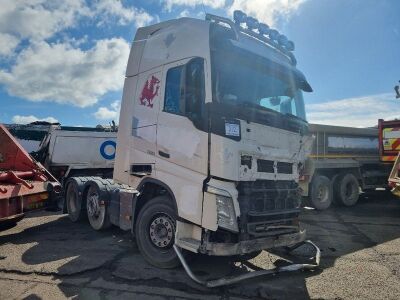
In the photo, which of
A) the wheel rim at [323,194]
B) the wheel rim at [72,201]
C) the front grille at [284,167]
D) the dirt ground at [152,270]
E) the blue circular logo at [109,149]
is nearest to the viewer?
the dirt ground at [152,270]

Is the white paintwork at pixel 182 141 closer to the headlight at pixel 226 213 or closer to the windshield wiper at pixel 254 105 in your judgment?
the headlight at pixel 226 213

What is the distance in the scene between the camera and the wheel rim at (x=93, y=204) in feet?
24.7

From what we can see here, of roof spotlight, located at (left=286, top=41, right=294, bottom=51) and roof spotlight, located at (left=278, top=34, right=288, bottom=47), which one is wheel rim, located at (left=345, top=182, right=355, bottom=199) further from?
roof spotlight, located at (left=278, top=34, right=288, bottom=47)

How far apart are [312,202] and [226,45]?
7.06 meters

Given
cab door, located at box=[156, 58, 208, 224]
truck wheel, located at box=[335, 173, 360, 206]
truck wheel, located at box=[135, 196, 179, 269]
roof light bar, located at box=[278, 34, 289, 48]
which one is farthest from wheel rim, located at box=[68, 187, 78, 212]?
truck wheel, located at box=[335, 173, 360, 206]

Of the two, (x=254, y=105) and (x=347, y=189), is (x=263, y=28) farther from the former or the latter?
(x=347, y=189)

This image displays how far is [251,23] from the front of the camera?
534 cm

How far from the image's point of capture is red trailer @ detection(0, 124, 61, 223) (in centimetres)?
651

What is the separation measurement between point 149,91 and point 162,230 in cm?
209

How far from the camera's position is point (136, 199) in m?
5.61

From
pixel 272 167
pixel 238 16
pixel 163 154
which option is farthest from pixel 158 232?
pixel 238 16

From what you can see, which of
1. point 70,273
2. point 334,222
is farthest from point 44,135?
point 334,222

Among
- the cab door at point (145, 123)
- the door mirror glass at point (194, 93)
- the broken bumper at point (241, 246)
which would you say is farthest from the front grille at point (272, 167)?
the cab door at point (145, 123)

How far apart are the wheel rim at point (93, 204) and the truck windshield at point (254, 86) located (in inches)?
163
